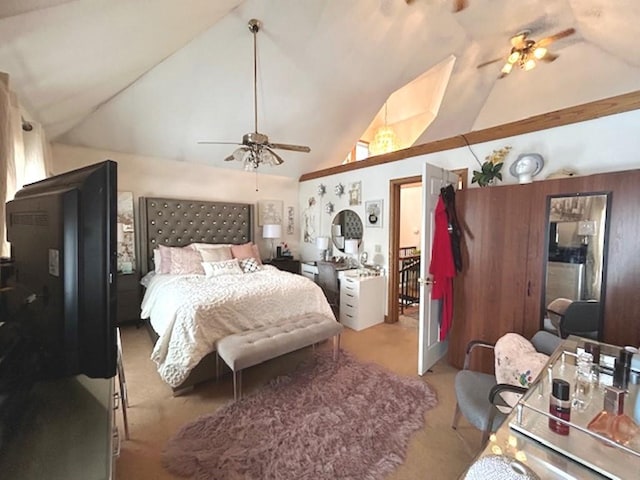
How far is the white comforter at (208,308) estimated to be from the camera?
89.7 inches

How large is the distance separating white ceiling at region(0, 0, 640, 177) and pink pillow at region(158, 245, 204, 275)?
57.4 inches

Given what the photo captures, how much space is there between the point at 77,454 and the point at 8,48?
1.91 metres

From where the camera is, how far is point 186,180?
172 inches

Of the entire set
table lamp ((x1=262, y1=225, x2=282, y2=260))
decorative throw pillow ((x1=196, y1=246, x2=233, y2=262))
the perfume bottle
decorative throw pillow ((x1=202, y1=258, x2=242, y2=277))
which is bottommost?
the perfume bottle

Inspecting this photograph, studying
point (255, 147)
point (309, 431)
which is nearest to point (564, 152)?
point (255, 147)

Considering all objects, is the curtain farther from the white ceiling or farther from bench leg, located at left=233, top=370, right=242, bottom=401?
bench leg, located at left=233, top=370, right=242, bottom=401

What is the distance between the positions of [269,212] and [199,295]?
279cm

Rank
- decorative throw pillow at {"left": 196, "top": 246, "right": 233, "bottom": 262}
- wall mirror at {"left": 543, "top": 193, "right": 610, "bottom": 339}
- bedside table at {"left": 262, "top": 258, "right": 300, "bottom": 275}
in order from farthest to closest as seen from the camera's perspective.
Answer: bedside table at {"left": 262, "top": 258, "right": 300, "bottom": 275} < decorative throw pillow at {"left": 196, "top": 246, "right": 233, "bottom": 262} < wall mirror at {"left": 543, "top": 193, "right": 610, "bottom": 339}

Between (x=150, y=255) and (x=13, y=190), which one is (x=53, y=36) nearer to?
(x=13, y=190)

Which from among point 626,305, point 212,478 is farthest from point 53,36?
point 626,305

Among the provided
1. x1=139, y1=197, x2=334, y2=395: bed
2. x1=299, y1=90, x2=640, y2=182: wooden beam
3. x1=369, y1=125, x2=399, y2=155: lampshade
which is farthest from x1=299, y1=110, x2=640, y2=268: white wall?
x1=139, y1=197, x2=334, y2=395: bed

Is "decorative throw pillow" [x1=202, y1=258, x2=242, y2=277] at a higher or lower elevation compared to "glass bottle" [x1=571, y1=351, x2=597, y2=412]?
higher

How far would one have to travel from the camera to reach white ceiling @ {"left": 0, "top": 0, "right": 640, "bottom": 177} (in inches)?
68.4

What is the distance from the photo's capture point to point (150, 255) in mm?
3979
